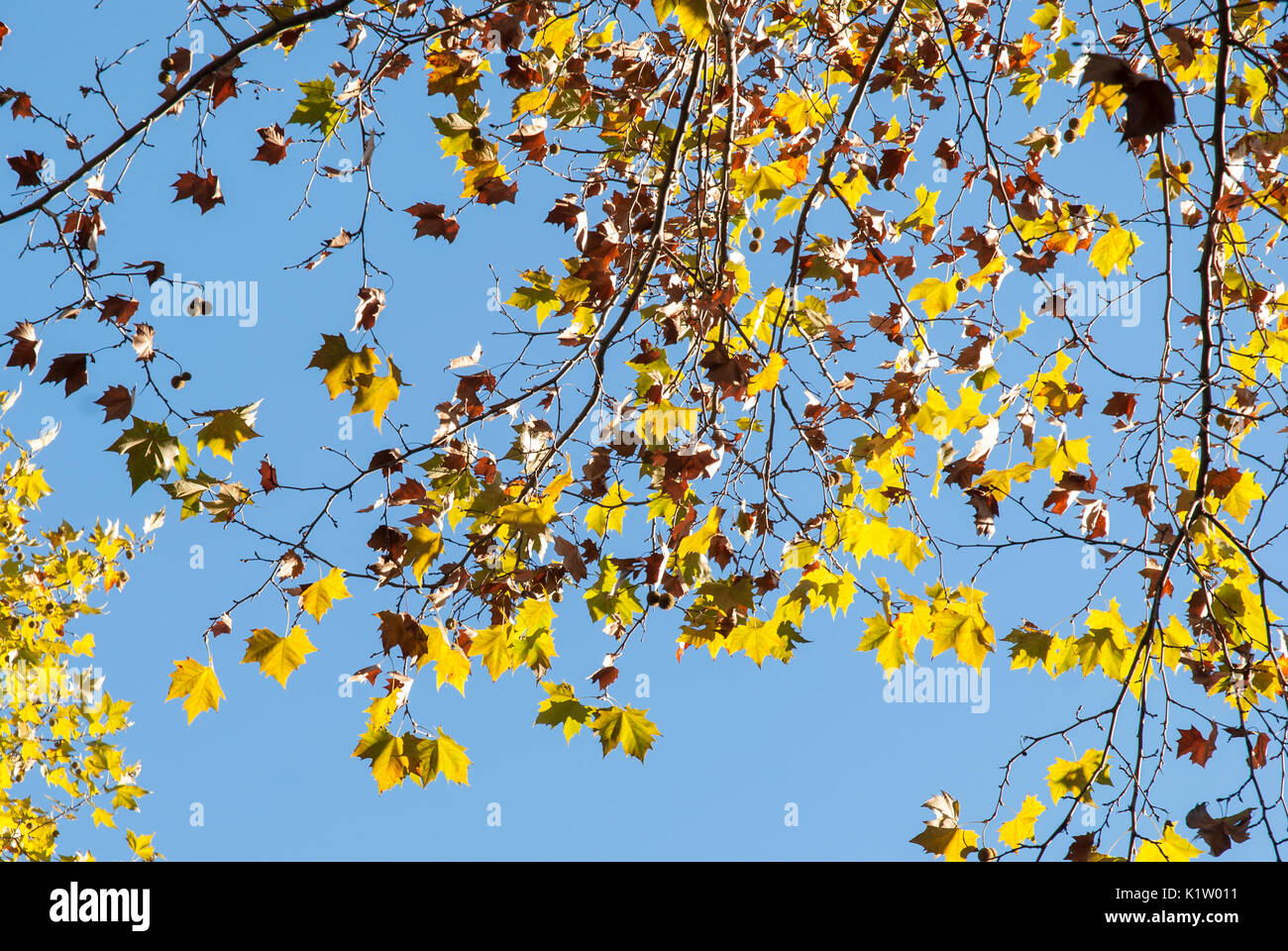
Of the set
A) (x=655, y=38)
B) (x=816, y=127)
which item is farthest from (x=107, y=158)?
(x=816, y=127)

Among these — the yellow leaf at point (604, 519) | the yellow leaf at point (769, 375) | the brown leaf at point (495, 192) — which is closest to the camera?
the yellow leaf at point (769, 375)

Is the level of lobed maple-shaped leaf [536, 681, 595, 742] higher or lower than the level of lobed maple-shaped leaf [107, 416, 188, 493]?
lower

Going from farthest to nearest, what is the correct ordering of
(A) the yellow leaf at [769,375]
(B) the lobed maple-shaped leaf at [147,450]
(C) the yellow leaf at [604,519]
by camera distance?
(C) the yellow leaf at [604,519] < (A) the yellow leaf at [769,375] < (B) the lobed maple-shaped leaf at [147,450]

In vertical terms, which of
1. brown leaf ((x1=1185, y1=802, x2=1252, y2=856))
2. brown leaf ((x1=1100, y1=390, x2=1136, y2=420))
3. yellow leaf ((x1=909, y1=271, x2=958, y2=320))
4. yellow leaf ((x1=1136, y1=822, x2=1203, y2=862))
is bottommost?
Result: yellow leaf ((x1=1136, y1=822, x2=1203, y2=862))

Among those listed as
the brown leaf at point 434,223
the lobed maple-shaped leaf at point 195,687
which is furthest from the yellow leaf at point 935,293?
the lobed maple-shaped leaf at point 195,687

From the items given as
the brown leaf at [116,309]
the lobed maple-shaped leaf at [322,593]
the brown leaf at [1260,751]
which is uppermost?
the brown leaf at [116,309]

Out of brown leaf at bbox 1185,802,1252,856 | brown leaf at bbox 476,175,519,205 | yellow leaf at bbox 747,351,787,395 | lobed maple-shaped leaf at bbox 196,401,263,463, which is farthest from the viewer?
brown leaf at bbox 476,175,519,205

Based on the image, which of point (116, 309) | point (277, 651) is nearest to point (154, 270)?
point (116, 309)

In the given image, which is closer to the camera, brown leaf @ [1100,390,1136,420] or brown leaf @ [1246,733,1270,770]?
brown leaf @ [1246,733,1270,770]

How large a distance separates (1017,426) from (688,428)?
3.90 ft

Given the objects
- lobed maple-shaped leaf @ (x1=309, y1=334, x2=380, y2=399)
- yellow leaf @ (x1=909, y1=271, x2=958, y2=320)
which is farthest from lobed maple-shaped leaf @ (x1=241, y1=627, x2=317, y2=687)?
yellow leaf @ (x1=909, y1=271, x2=958, y2=320)

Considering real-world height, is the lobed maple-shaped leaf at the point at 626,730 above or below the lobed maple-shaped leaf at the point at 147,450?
below

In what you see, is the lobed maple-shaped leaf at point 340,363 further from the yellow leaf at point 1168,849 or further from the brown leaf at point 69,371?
the yellow leaf at point 1168,849

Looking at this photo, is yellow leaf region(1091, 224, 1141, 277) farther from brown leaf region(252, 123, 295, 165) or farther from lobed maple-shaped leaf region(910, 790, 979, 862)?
brown leaf region(252, 123, 295, 165)
